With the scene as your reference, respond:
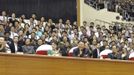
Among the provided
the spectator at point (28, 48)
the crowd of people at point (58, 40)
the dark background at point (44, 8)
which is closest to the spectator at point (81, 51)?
the crowd of people at point (58, 40)

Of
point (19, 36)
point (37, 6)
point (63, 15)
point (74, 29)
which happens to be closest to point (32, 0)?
point (37, 6)

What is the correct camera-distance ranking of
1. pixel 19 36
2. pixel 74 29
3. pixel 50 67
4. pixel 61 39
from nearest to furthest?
pixel 50 67
pixel 19 36
pixel 61 39
pixel 74 29

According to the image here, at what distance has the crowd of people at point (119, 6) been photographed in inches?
655

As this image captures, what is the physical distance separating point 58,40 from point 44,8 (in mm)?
3802

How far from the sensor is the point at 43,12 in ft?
45.3

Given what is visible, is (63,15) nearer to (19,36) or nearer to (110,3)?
(110,3)

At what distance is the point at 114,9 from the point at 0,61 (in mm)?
11524

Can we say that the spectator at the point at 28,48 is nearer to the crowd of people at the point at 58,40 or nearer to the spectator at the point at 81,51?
the crowd of people at the point at 58,40

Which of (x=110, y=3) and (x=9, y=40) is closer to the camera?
(x=9, y=40)

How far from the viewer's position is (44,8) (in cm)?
1392

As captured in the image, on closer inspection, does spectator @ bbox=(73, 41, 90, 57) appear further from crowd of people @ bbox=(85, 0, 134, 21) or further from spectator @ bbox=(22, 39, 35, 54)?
crowd of people @ bbox=(85, 0, 134, 21)

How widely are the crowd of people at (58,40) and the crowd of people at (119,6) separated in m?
4.02

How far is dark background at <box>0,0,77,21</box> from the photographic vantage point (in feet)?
42.4

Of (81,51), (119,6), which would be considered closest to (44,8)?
(119,6)
